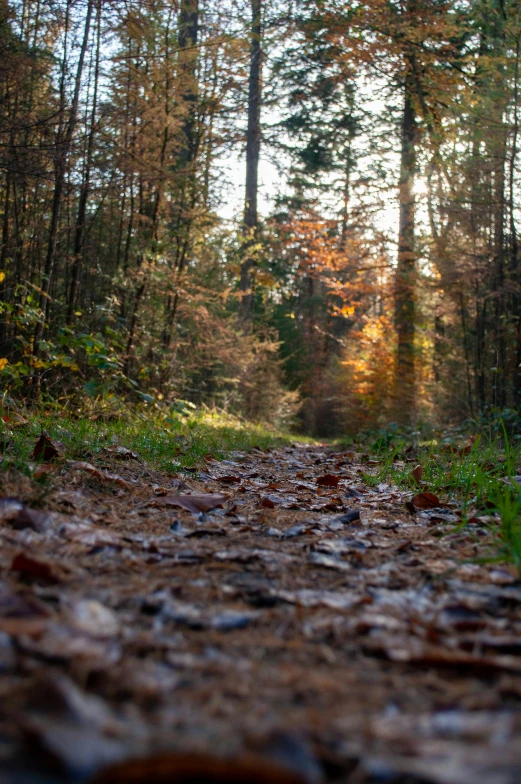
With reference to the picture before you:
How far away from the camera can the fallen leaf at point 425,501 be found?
11.6 feet

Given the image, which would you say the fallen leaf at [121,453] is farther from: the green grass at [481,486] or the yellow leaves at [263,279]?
the yellow leaves at [263,279]

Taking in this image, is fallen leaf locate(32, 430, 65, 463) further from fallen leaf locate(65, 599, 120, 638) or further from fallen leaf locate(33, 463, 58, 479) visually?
fallen leaf locate(65, 599, 120, 638)

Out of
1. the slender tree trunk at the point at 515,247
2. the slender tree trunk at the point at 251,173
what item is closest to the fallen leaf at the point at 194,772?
the slender tree trunk at the point at 515,247

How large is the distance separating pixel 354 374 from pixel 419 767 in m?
17.3

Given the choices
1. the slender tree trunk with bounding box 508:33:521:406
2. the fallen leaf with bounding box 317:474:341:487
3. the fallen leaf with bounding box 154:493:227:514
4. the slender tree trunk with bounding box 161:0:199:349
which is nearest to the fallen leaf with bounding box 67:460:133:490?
the fallen leaf with bounding box 154:493:227:514

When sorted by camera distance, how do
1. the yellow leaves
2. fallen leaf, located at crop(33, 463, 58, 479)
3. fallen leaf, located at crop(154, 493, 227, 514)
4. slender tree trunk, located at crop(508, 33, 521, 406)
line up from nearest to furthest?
fallen leaf, located at crop(33, 463, 58, 479) < fallen leaf, located at crop(154, 493, 227, 514) < slender tree trunk, located at crop(508, 33, 521, 406) < the yellow leaves

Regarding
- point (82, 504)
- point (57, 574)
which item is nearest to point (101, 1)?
point (82, 504)

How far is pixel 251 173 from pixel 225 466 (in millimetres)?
13387

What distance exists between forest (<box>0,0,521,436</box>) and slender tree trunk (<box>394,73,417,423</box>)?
53 millimetres

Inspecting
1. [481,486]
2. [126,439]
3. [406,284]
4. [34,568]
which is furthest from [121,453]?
[406,284]

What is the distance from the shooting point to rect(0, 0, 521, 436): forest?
20.4 ft

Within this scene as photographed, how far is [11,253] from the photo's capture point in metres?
6.96

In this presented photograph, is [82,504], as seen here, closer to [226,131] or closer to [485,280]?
[485,280]

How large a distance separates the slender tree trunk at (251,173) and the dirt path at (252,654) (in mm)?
12246
